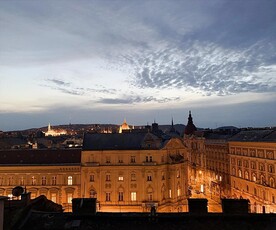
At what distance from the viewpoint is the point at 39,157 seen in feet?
210

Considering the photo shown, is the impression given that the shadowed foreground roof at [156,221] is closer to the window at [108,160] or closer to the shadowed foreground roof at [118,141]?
the window at [108,160]

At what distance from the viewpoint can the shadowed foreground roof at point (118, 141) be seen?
62.7 m

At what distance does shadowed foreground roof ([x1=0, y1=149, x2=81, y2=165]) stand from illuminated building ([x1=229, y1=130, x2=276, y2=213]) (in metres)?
37.3

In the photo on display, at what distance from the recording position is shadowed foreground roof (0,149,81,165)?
62.8 metres

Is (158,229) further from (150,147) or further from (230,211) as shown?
(150,147)

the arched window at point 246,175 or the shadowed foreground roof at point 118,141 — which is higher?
the shadowed foreground roof at point 118,141

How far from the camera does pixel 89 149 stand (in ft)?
206

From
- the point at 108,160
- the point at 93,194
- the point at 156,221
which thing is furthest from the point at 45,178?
the point at 156,221

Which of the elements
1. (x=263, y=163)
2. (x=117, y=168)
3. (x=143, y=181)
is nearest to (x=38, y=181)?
(x=117, y=168)

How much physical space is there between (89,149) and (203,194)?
4719 cm

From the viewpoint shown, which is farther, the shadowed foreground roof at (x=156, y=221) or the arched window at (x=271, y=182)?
the arched window at (x=271, y=182)

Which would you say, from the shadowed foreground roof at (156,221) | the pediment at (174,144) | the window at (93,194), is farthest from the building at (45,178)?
the shadowed foreground roof at (156,221)

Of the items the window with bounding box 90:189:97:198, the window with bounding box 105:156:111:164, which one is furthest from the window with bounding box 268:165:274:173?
the window with bounding box 90:189:97:198

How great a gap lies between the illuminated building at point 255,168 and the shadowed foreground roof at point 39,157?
123 feet
